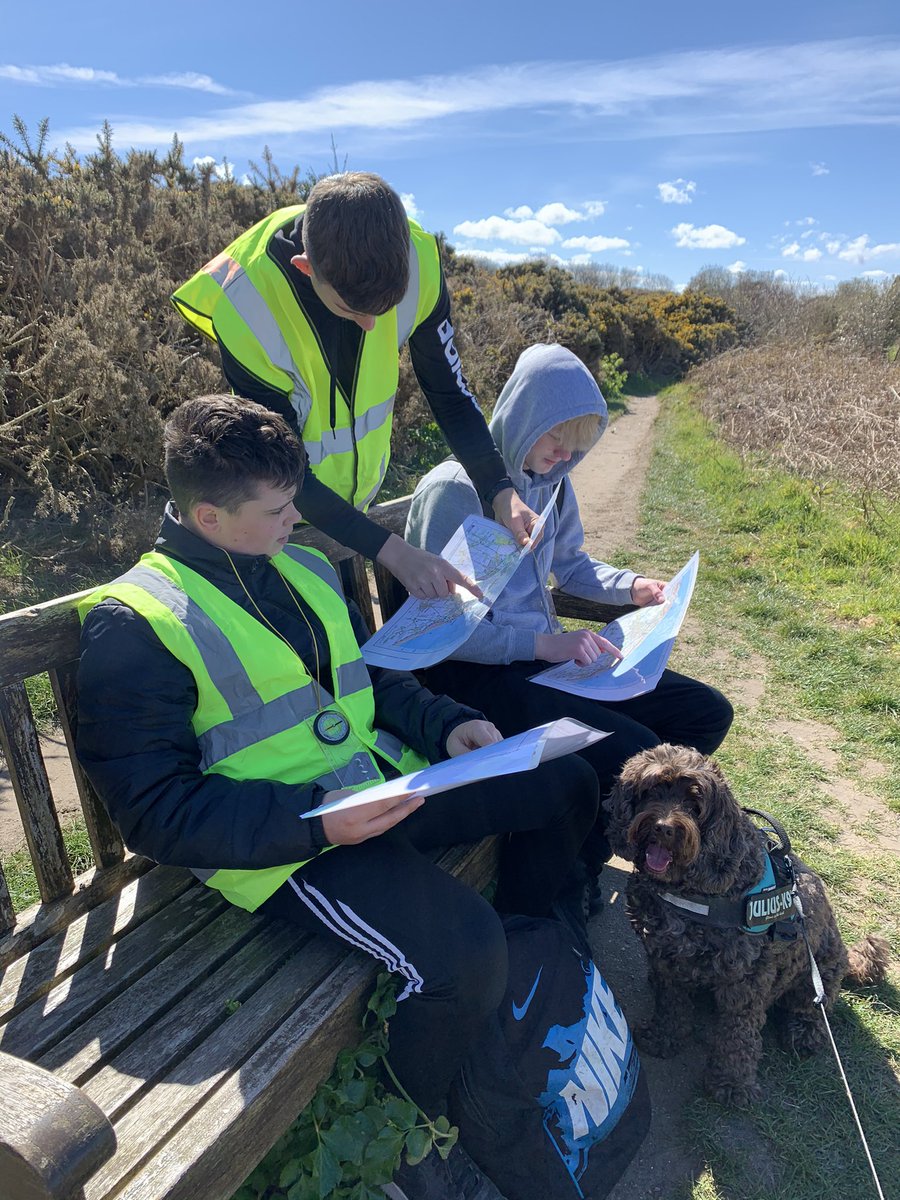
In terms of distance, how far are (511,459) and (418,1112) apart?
2181 millimetres

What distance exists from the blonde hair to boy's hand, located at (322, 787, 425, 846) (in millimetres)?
1687

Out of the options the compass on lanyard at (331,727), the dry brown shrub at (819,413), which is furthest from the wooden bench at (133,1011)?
the dry brown shrub at (819,413)

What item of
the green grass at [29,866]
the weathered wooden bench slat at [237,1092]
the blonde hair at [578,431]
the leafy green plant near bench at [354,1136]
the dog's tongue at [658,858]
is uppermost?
the blonde hair at [578,431]

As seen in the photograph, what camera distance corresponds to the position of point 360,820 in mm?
1799

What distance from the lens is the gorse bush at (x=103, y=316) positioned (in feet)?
18.4

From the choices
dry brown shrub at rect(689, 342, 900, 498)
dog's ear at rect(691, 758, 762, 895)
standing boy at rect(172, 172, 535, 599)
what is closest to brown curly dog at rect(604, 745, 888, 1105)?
→ dog's ear at rect(691, 758, 762, 895)

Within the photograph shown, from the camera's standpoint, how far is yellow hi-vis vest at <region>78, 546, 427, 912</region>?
6.22ft

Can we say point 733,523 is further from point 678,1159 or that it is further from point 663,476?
point 678,1159

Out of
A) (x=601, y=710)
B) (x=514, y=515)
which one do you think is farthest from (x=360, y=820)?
(x=514, y=515)

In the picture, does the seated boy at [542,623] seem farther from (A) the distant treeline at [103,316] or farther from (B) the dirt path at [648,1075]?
(A) the distant treeline at [103,316]

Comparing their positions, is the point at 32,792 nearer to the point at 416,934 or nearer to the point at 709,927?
the point at 416,934

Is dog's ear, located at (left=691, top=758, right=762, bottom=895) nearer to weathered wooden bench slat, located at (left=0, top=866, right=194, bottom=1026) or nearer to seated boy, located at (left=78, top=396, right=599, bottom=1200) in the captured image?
seated boy, located at (left=78, top=396, right=599, bottom=1200)

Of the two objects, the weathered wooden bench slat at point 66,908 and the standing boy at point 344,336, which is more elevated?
the standing boy at point 344,336

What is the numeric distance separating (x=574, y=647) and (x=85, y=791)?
1579mm
